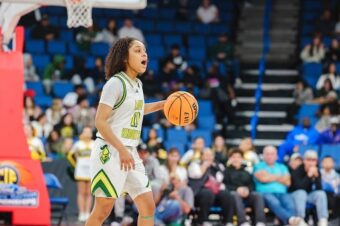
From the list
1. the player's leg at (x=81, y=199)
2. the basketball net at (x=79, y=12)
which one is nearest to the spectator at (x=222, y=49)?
the player's leg at (x=81, y=199)

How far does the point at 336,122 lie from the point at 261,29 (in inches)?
211

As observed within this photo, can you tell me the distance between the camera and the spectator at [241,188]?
14305 millimetres

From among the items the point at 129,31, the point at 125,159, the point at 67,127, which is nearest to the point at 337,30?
the point at 129,31

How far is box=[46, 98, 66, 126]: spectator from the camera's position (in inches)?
730

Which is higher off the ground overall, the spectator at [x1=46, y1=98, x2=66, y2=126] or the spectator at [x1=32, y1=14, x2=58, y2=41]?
the spectator at [x1=32, y1=14, x2=58, y2=41]

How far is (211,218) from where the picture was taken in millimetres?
15109

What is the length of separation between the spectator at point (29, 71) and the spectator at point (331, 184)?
697 cm

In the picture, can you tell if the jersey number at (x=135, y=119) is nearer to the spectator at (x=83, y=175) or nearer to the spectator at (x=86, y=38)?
the spectator at (x=83, y=175)

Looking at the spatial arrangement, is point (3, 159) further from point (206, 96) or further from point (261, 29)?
point (261, 29)

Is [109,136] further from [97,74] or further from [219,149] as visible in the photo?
[97,74]

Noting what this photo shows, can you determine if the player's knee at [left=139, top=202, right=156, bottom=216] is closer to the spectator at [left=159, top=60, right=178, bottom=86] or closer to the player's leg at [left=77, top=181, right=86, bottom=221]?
the player's leg at [left=77, top=181, right=86, bottom=221]

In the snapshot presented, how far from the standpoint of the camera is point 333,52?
20688mm

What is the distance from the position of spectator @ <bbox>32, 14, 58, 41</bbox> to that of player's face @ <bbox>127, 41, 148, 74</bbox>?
1268 centimetres

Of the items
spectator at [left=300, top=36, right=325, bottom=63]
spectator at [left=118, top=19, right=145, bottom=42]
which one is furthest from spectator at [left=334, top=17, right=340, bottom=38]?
spectator at [left=118, top=19, right=145, bottom=42]
